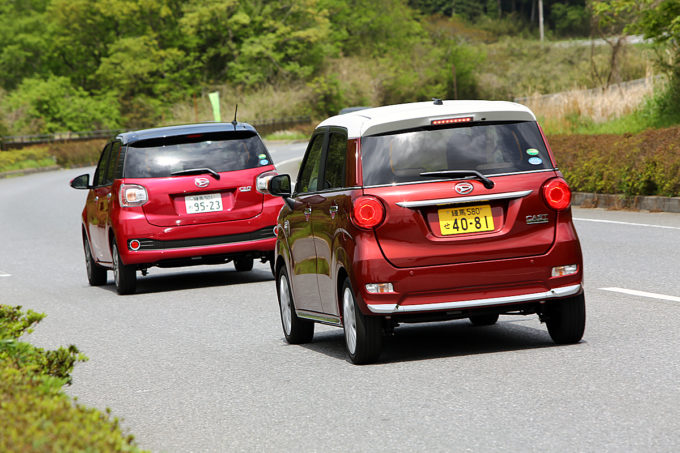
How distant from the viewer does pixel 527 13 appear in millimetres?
152125

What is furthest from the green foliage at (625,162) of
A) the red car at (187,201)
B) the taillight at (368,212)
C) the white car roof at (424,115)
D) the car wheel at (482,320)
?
the taillight at (368,212)

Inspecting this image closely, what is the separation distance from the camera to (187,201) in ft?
42.2

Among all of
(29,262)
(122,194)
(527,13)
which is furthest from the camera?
(527,13)

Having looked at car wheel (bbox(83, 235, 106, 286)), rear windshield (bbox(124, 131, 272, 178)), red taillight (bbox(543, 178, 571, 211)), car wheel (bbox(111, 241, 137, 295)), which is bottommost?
car wheel (bbox(83, 235, 106, 286))

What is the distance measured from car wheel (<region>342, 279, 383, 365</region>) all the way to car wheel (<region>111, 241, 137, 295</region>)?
5.83m

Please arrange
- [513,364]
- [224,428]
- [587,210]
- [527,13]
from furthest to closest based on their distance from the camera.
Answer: [527,13], [587,210], [513,364], [224,428]

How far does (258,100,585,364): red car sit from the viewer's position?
720cm

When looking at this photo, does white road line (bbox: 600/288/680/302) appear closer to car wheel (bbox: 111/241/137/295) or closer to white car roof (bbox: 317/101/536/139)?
white car roof (bbox: 317/101/536/139)

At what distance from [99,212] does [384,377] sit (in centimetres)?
761

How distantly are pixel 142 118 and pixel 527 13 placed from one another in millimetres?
70408

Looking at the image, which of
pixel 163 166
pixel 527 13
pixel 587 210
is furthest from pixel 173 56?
pixel 163 166

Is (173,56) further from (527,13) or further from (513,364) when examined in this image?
(513,364)

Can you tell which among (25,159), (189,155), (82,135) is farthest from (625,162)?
(82,135)

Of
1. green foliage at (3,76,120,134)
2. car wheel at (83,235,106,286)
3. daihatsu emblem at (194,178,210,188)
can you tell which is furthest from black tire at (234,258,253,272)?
green foliage at (3,76,120,134)
